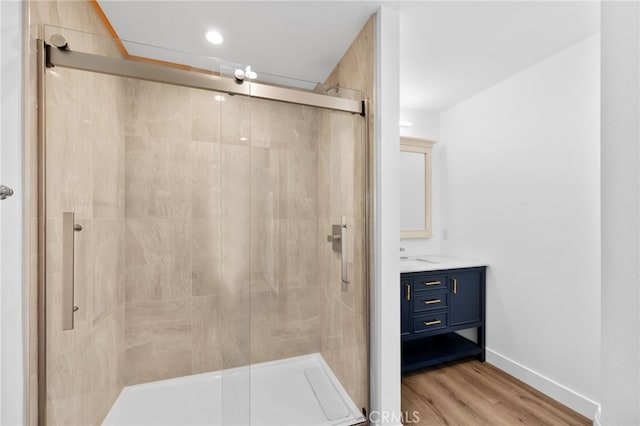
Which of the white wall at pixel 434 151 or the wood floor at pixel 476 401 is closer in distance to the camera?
the wood floor at pixel 476 401

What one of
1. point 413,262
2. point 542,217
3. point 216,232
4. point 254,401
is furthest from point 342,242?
point 542,217

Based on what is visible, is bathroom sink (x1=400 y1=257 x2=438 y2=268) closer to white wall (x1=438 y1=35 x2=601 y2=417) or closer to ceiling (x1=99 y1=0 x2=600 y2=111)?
white wall (x1=438 y1=35 x2=601 y2=417)

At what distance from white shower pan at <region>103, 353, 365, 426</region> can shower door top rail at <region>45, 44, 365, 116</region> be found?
1548 millimetres

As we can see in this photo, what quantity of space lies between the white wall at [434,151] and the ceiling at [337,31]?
0.74 meters

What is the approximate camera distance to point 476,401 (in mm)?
1849

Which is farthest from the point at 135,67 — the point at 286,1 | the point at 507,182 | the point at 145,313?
the point at 507,182

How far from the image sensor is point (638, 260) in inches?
14.6

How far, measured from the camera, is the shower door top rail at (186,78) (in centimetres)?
120

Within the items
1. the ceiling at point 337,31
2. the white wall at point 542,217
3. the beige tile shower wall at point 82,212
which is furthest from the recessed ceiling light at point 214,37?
the white wall at point 542,217

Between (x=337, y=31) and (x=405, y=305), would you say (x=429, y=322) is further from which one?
Answer: (x=337, y=31)

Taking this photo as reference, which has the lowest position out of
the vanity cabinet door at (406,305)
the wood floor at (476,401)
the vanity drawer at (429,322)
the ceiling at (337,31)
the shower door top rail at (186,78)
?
the wood floor at (476,401)

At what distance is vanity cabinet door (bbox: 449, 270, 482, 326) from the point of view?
2305 mm

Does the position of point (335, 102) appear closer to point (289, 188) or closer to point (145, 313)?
point (289, 188)

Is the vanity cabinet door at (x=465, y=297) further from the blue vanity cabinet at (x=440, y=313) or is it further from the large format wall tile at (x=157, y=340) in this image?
the large format wall tile at (x=157, y=340)
